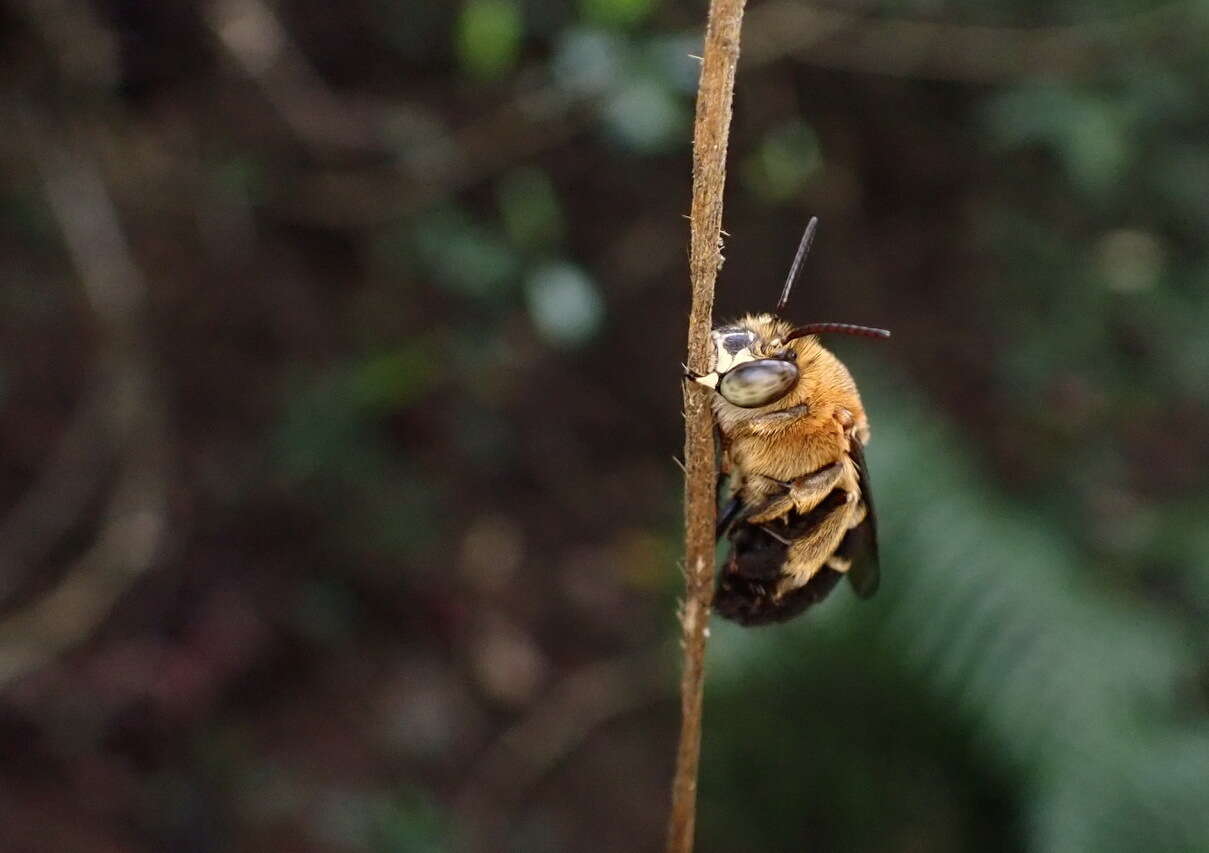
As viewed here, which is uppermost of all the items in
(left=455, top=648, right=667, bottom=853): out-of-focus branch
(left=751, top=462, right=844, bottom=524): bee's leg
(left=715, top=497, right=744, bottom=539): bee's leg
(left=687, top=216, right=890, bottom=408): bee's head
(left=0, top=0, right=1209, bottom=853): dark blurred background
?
(left=687, top=216, right=890, bottom=408): bee's head

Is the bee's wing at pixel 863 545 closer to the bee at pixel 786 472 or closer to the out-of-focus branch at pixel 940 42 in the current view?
the bee at pixel 786 472

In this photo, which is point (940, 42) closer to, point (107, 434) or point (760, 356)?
point (760, 356)

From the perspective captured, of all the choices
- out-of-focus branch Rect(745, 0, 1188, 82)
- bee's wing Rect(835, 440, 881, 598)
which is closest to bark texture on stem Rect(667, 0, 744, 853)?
bee's wing Rect(835, 440, 881, 598)

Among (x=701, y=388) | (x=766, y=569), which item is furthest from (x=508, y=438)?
(x=701, y=388)

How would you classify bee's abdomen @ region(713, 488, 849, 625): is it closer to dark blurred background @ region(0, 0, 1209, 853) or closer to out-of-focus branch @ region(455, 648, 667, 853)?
dark blurred background @ region(0, 0, 1209, 853)

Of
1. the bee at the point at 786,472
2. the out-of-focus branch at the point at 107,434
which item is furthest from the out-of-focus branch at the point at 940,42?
the bee at the point at 786,472

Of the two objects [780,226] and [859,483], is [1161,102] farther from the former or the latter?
[859,483]
